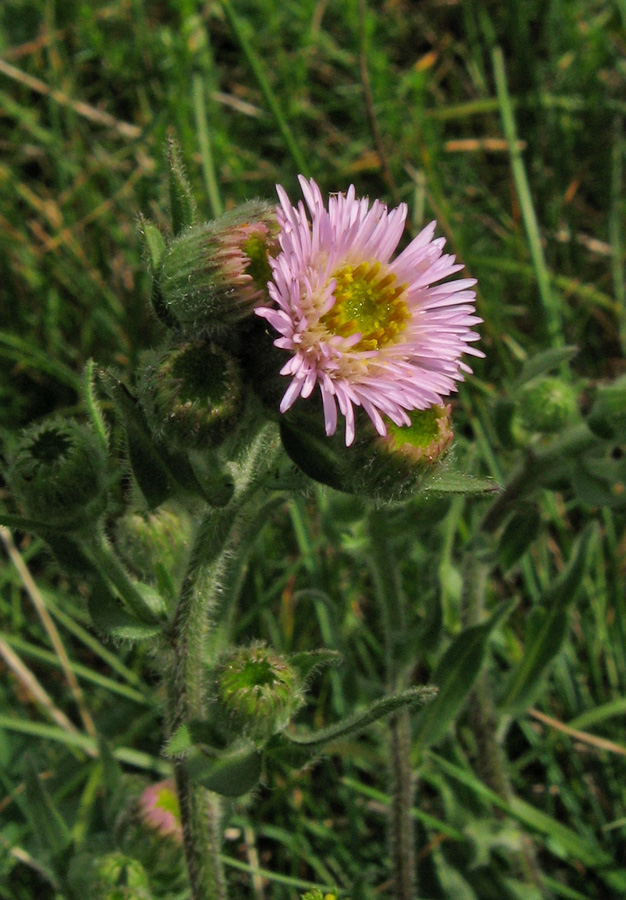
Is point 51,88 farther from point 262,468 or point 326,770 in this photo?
point 326,770

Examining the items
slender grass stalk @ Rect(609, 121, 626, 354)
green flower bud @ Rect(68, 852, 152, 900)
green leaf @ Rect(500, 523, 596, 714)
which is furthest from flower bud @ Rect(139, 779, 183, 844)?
slender grass stalk @ Rect(609, 121, 626, 354)

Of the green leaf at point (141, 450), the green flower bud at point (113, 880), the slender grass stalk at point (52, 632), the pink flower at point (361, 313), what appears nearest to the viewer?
the pink flower at point (361, 313)

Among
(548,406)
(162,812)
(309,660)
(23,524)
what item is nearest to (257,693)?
(309,660)

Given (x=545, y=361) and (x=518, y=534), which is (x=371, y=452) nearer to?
(x=545, y=361)

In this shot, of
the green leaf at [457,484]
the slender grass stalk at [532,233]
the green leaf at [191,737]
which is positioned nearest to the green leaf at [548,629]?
the slender grass stalk at [532,233]

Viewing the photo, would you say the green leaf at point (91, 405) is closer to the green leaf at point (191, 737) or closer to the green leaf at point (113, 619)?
the green leaf at point (113, 619)

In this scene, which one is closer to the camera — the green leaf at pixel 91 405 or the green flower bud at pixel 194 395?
the green flower bud at pixel 194 395
